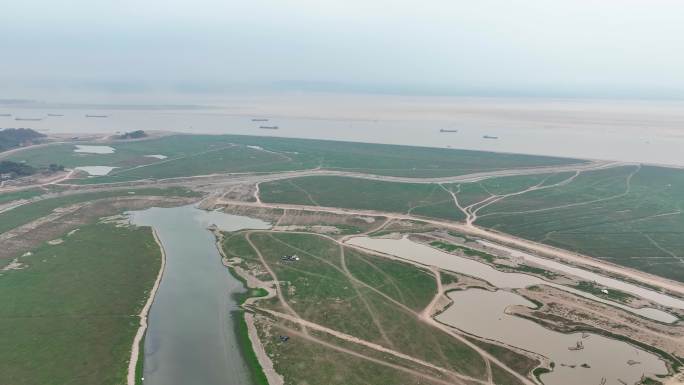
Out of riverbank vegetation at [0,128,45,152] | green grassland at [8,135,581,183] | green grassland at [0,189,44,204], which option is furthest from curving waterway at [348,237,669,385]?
riverbank vegetation at [0,128,45,152]

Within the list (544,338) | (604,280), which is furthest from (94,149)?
(604,280)

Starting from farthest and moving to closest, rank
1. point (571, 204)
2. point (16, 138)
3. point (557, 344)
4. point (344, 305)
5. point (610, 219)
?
point (16, 138) < point (571, 204) < point (610, 219) < point (344, 305) < point (557, 344)

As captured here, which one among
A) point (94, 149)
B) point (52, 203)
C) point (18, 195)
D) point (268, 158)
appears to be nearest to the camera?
point (52, 203)

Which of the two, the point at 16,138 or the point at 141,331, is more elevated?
the point at 16,138

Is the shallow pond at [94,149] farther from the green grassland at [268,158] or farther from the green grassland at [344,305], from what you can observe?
the green grassland at [344,305]

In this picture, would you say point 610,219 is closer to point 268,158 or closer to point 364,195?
point 364,195

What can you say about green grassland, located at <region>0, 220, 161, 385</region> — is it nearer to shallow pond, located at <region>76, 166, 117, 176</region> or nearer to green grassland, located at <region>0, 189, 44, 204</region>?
green grassland, located at <region>0, 189, 44, 204</region>

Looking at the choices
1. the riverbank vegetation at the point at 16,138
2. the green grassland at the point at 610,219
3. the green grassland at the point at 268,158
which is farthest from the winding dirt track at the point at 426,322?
the riverbank vegetation at the point at 16,138

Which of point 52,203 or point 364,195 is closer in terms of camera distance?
point 52,203
